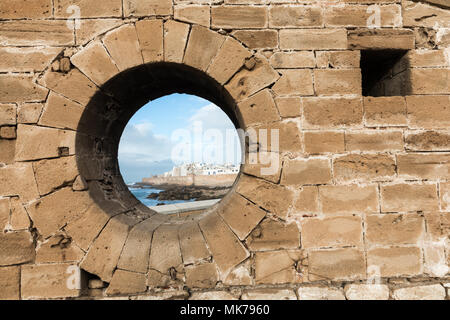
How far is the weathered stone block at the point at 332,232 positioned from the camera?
2.41m

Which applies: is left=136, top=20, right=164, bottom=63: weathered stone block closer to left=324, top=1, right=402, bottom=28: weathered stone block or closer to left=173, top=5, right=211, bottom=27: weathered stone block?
left=173, top=5, right=211, bottom=27: weathered stone block

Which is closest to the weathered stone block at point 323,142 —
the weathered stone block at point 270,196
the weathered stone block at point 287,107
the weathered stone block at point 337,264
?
the weathered stone block at point 287,107

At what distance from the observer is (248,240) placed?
2.38 meters

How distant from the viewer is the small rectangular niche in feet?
8.56

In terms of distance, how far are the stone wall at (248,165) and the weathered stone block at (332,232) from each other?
0.01 meters

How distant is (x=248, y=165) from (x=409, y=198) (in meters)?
1.61

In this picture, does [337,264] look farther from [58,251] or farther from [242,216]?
[58,251]

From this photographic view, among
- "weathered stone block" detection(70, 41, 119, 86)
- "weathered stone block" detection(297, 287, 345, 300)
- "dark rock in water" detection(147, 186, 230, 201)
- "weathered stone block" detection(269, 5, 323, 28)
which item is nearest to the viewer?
"weathered stone block" detection(297, 287, 345, 300)

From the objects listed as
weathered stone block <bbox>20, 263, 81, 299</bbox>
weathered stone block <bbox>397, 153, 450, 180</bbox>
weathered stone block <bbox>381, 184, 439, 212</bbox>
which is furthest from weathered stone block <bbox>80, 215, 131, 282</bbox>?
weathered stone block <bbox>397, 153, 450, 180</bbox>

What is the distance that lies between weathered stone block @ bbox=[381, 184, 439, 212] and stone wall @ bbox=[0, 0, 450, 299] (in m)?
0.02

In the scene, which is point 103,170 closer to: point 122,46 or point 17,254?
point 17,254

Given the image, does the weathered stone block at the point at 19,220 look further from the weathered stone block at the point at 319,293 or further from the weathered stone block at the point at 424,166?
the weathered stone block at the point at 424,166

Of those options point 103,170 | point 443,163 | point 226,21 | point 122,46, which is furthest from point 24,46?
point 443,163

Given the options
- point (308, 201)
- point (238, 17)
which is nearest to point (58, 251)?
point (308, 201)
